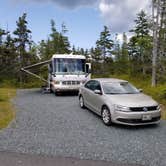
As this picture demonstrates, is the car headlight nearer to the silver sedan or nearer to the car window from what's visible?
the silver sedan

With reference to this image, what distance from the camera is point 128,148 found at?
5992mm

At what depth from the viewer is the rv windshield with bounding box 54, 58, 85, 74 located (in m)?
16.4

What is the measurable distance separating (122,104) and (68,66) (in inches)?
366

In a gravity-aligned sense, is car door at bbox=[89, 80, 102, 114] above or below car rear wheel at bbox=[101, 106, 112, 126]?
above

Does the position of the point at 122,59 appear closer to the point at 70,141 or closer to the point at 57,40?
the point at 57,40

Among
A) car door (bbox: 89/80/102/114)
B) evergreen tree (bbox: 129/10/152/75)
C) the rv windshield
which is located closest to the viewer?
car door (bbox: 89/80/102/114)

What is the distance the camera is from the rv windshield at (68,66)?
1642 cm

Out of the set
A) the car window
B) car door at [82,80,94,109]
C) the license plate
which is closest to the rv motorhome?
car door at [82,80,94,109]

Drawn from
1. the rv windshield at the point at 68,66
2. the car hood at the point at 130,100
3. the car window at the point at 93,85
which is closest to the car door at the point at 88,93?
the car window at the point at 93,85

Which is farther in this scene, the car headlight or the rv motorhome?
the rv motorhome

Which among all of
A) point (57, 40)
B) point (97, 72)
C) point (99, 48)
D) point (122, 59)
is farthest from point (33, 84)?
point (122, 59)

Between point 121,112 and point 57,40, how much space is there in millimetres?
34386

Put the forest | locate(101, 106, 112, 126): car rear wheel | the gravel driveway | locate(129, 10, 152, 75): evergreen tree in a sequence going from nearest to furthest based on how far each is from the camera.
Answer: the gravel driveway, locate(101, 106, 112, 126): car rear wheel, the forest, locate(129, 10, 152, 75): evergreen tree

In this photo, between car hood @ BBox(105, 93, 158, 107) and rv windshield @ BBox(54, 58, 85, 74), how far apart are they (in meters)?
8.26
